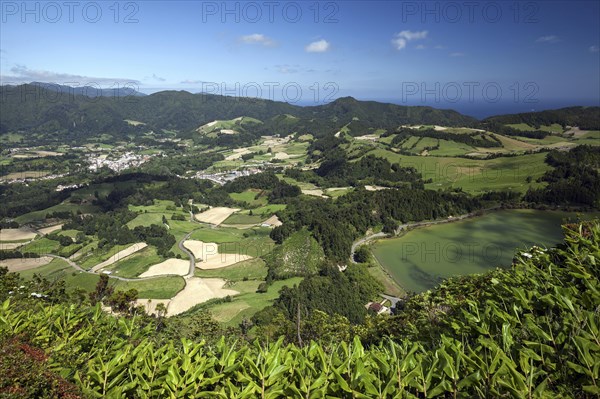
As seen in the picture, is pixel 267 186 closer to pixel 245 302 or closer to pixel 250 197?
pixel 250 197

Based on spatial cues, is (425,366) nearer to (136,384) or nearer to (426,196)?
(136,384)

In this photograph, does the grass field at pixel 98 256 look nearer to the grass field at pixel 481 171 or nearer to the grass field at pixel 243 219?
the grass field at pixel 243 219

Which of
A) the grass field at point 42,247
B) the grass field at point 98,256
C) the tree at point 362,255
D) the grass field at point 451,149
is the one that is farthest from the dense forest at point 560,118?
the grass field at point 42,247

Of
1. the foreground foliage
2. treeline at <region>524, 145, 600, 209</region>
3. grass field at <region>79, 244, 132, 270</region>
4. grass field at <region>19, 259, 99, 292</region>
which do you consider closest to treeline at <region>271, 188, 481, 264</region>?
treeline at <region>524, 145, 600, 209</region>

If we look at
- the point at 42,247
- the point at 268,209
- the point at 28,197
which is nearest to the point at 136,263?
the point at 42,247

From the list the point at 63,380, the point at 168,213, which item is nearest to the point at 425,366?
the point at 63,380

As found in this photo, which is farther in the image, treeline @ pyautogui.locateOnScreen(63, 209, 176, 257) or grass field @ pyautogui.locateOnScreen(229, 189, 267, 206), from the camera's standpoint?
grass field @ pyautogui.locateOnScreen(229, 189, 267, 206)

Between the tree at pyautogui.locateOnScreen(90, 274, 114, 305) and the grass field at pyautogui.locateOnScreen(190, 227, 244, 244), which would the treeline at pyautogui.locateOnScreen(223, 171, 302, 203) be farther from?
the tree at pyautogui.locateOnScreen(90, 274, 114, 305)
